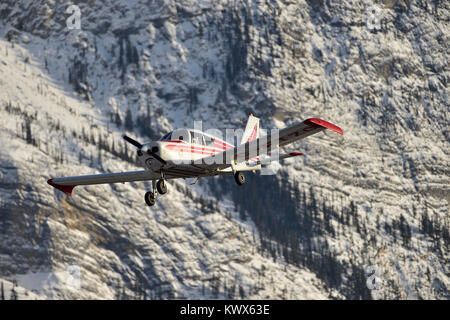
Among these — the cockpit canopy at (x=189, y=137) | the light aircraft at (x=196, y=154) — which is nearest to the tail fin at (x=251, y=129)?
the light aircraft at (x=196, y=154)

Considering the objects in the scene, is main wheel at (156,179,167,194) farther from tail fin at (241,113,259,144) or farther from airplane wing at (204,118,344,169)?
tail fin at (241,113,259,144)

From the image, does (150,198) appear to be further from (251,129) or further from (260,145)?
(251,129)

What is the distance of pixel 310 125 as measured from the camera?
66.9 m

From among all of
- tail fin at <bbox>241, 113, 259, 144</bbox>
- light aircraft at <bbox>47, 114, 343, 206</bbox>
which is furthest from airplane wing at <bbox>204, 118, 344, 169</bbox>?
tail fin at <bbox>241, 113, 259, 144</bbox>

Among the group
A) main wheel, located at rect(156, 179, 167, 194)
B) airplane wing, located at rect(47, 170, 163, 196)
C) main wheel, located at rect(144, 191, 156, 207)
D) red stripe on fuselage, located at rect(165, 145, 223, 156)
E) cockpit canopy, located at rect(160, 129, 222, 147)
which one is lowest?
main wheel, located at rect(144, 191, 156, 207)

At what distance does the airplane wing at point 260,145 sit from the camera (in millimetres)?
68750

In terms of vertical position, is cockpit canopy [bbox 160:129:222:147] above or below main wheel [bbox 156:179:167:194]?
above

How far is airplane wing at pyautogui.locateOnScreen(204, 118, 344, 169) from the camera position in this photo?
68.8m

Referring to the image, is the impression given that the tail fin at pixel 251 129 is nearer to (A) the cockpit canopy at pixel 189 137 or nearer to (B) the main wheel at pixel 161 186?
(A) the cockpit canopy at pixel 189 137

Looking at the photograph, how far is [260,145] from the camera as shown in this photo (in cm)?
A: 7194

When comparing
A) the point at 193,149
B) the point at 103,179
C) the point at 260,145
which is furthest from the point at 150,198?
the point at 260,145
